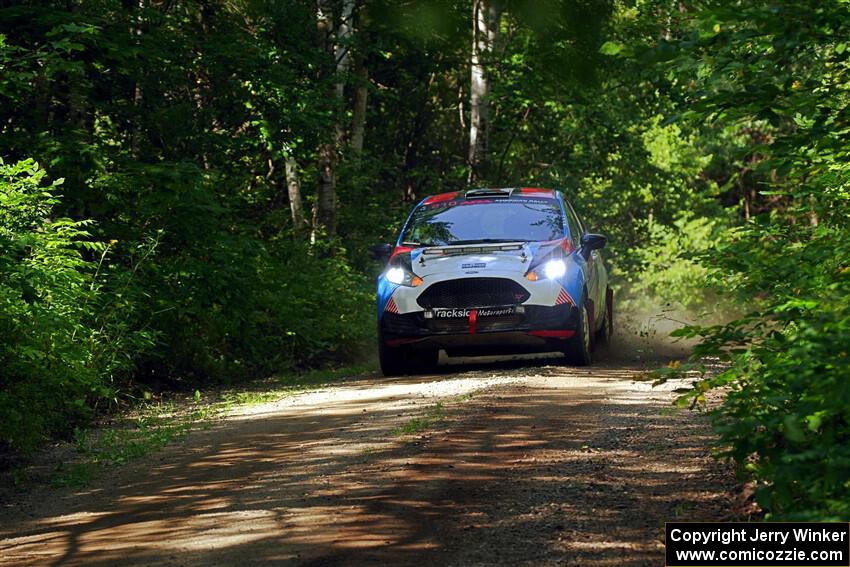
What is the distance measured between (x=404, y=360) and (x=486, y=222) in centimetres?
194

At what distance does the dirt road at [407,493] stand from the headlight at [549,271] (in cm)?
282

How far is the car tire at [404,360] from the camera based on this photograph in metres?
14.6

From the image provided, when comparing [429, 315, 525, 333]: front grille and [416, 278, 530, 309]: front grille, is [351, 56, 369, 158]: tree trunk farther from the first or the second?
[429, 315, 525, 333]: front grille

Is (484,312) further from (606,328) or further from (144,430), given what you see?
(606,328)

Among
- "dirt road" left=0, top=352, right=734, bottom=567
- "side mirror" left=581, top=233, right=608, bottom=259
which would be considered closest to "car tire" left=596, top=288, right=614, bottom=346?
"side mirror" left=581, top=233, right=608, bottom=259

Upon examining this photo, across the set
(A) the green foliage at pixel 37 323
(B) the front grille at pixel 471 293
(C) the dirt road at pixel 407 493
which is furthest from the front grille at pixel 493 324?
(A) the green foliage at pixel 37 323

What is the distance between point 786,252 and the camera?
8.05 metres

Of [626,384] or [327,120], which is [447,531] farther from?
[327,120]

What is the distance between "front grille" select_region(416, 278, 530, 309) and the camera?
13.9 m

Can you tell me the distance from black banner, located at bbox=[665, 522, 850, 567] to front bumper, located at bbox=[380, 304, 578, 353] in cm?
801

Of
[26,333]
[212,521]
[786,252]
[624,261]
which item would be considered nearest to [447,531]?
[212,521]

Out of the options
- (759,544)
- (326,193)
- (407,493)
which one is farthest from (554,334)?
(326,193)

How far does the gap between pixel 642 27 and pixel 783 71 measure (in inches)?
66.2

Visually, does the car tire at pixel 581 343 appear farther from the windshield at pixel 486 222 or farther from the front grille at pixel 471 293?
the windshield at pixel 486 222
